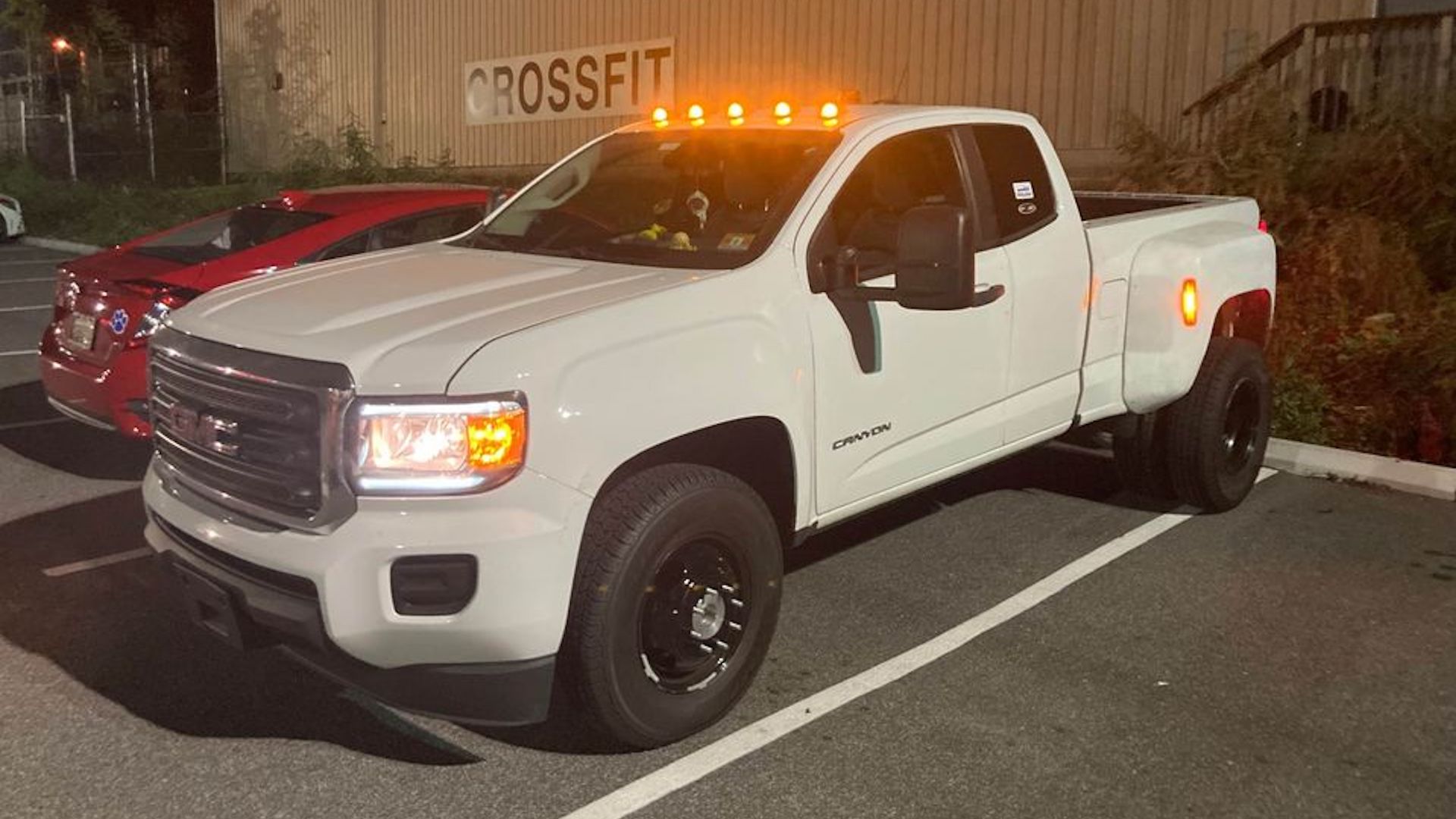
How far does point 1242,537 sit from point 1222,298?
3.42 ft

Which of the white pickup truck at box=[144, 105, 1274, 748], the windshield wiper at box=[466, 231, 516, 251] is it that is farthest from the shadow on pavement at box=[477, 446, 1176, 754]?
the windshield wiper at box=[466, 231, 516, 251]

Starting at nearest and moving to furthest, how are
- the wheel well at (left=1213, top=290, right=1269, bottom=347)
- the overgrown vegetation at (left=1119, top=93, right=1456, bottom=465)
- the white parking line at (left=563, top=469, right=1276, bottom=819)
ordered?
the white parking line at (left=563, top=469, right=1276, bottom=819)
the wheel well at (left=1213, top=290, right=1269, bottom=347)
the overgrown vegetation at (left=1119, top=93, right=1456, bottom=465)

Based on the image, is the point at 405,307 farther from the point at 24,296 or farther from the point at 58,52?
the point at 58,52

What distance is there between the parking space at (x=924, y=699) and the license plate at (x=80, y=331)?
824mm

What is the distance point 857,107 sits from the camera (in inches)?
192

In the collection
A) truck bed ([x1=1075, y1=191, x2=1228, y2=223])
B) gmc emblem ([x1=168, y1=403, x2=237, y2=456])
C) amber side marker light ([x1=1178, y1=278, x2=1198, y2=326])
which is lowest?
gmc emblem ([x1=168, y1=403, x2=237, y2=456])

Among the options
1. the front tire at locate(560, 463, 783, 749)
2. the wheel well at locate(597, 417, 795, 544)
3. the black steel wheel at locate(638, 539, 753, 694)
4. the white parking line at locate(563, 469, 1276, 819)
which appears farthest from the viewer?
the wheel well at locate(597, 417, 795, 544)

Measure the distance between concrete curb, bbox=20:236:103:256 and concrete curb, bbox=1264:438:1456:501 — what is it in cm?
1675

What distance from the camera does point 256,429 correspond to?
343 centimetres

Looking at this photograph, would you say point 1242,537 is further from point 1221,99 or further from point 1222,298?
point 1221,99

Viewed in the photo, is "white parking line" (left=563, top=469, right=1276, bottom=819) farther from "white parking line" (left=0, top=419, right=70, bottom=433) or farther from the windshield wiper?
"white parking line" (left=0, top=419, right=70, bottom=433)

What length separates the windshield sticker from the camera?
13.5ft

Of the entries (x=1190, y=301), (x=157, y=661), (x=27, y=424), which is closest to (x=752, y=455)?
(x=157, y=661)

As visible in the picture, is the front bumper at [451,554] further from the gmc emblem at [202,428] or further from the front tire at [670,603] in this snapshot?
the gmc emblem at [202,428]
